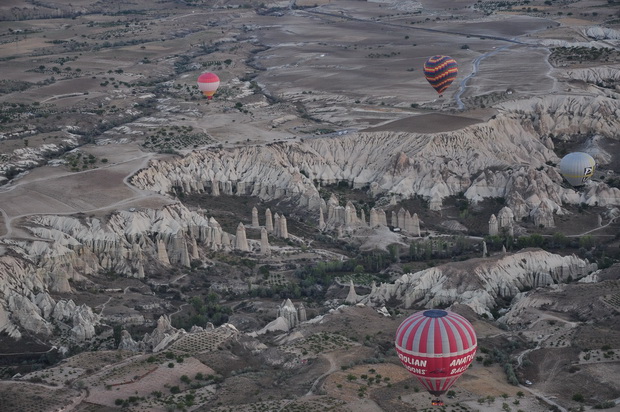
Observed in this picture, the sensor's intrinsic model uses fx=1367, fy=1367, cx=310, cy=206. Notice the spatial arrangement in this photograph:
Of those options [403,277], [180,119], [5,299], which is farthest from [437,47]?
[5,299]

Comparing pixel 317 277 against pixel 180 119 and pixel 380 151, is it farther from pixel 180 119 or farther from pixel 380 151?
pixel 180 119

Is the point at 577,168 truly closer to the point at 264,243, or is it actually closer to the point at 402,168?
the point at 402,168

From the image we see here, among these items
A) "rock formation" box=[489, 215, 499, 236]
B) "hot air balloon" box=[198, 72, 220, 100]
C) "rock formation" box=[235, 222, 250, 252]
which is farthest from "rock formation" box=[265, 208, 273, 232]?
"hot air balloon" box=[198, 72, 220, 100]

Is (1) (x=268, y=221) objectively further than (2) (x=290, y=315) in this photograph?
Yes

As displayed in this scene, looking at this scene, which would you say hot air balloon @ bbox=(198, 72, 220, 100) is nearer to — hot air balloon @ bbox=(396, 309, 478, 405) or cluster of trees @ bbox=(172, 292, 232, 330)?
cluster of trees @ bbox=(172, 292, 232, 330)

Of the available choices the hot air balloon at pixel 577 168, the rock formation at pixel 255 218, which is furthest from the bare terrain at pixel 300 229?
the hot air balloon at pixel 577 168

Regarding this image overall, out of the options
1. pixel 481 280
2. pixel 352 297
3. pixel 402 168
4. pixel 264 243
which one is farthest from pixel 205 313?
pixel 402 168

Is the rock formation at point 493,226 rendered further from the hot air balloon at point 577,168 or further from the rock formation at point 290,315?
the rock formation at point 290,315
